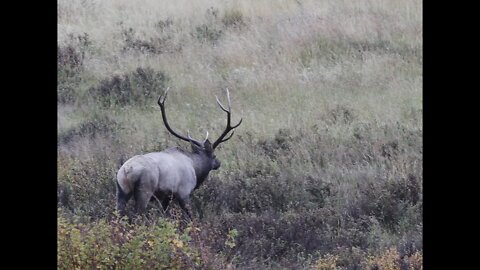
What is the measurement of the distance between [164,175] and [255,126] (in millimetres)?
2353

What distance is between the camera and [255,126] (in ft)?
40.3

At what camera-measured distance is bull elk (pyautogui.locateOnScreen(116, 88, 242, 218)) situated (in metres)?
10.0

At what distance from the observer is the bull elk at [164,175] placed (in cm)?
1000

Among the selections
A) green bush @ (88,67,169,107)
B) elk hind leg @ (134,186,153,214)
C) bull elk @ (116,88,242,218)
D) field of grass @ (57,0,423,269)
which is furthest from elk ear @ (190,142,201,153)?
green bush @ (88,67,169,107)

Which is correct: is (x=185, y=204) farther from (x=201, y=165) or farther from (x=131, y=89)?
(x=131, y=89)

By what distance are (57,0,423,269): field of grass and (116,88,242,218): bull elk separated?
0.16m

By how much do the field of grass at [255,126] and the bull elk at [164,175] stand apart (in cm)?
Result: 16

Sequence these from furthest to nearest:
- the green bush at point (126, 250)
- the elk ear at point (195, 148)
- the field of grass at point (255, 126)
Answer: the elk ear at point (195, 148) → the field of grass at point (255, 126) → the green bush at point (126, 250)

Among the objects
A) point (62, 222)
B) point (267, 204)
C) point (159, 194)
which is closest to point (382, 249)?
point (267, 204)

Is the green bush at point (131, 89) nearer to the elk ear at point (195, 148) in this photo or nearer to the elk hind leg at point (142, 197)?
the elk ear at point (195, 148)

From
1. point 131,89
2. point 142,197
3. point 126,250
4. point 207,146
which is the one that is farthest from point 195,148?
point 131,89

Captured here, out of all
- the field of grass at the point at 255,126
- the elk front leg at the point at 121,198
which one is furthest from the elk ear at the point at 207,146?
the elk front leg at the point at 121,198

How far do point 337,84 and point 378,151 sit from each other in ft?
5.02
